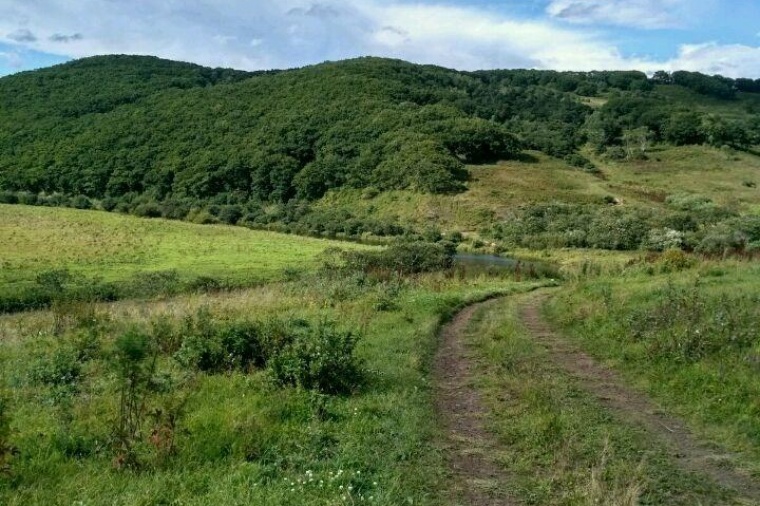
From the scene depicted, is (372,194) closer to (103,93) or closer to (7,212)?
(7,212)

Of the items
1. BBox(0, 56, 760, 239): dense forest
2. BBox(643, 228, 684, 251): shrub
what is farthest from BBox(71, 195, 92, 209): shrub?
BBox(643, 228, 684, 251): shrub

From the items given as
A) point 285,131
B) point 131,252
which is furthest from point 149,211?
point 131,252

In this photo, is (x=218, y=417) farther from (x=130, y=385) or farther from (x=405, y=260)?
(x=405, y=260)

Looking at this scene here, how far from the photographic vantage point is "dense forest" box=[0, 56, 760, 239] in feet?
373

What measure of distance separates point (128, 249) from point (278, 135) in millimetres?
82988

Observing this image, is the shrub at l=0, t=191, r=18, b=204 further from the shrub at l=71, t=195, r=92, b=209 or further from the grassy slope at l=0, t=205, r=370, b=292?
the grassy slope at l=0, t=205, r=370, b=292

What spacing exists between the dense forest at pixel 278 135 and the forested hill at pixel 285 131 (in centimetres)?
37

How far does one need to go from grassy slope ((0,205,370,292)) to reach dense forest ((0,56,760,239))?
75.3 feet

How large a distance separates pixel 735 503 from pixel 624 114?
6356 inches

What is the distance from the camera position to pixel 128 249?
53406mm

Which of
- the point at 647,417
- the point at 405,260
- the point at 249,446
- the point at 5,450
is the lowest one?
the point at 405,260

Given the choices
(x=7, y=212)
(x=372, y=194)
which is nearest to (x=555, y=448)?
(x=7, y=212)

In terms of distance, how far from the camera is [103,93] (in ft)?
548

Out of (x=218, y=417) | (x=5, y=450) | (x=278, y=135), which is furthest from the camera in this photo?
(x=278, y=135)
